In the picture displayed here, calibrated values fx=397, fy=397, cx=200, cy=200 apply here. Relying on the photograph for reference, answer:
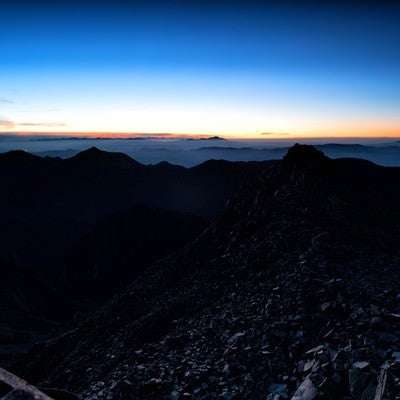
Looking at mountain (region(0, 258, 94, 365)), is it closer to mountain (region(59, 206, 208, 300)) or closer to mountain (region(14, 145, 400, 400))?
mountain (region(59, 206, 208, 300))

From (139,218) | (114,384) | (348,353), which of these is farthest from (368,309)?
Answer: (139,218)

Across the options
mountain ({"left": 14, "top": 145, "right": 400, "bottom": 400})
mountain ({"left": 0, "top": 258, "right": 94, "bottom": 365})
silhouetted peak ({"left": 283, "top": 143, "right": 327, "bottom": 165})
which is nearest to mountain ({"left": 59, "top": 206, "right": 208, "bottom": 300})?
mountain ({"left": 0, "top": 258, "right": 94, "bottom": 365})

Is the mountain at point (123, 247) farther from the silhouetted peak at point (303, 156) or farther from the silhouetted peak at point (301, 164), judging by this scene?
the silhouetted peak at point (301, 164)

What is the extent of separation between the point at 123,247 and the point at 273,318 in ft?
429

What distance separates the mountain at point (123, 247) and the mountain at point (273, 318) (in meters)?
99.4

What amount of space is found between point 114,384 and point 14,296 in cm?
10548

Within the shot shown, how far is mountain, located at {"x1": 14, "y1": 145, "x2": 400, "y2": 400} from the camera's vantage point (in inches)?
428

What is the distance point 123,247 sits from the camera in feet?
463

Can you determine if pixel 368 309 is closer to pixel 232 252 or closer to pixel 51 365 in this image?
pixel 232 252

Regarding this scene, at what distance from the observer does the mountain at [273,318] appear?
35.7ft

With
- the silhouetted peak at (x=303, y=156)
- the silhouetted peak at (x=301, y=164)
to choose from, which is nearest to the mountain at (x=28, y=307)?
the silhouetted peak at (x=301, y=164)

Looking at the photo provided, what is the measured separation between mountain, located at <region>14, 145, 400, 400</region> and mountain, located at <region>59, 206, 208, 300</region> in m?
99.4

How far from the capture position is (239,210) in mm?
38719

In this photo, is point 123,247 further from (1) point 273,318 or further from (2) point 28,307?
(1) point 273,318
